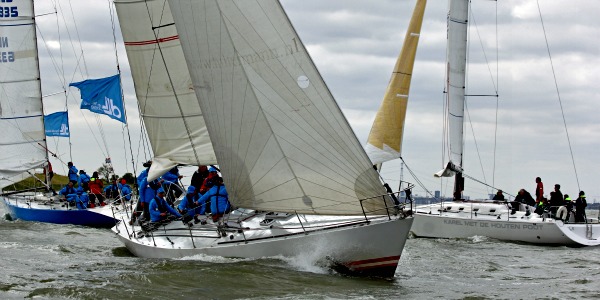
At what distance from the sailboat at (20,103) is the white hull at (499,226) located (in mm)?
15085

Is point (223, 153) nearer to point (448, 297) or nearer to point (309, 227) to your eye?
point (309, 227)

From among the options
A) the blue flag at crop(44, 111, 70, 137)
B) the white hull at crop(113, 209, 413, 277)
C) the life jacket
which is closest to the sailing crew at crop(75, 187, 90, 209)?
the blue flag at crop(44, 111, 70, 137)

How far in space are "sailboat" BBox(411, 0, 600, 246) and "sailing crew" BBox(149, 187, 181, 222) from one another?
1082cm

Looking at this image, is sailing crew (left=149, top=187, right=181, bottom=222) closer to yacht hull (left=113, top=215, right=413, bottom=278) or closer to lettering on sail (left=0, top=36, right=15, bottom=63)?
yacht hull (left=113, top=215, right=413, bottom=278)

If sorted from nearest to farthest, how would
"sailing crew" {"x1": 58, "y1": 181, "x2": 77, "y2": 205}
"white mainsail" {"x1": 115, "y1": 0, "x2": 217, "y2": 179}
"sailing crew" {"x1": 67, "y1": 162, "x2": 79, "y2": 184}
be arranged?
"white mainsail" {"x1": 115, "y1": 0, "x2": 217, "y2": 179} < "sailing crew" {"x1": 58, "y1": 181, "x2": 77, "y2": 205} < "sailing crew" {"x1": 67, "y1": 162, "x2": 79, "y2": 184}

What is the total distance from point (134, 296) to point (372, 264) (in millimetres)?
4250

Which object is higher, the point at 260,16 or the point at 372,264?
the point at 260,16

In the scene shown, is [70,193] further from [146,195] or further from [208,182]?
[208,182]

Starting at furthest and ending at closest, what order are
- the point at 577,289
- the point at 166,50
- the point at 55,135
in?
1. the point at 55,135
2. the point at 166,50
3. the point at 577,289

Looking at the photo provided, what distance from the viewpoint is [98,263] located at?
803 inches

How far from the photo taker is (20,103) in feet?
→ 123

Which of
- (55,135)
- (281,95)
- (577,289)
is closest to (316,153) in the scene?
(281,95)

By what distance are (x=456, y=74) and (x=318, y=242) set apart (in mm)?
17058

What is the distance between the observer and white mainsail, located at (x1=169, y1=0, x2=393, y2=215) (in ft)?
57.1
